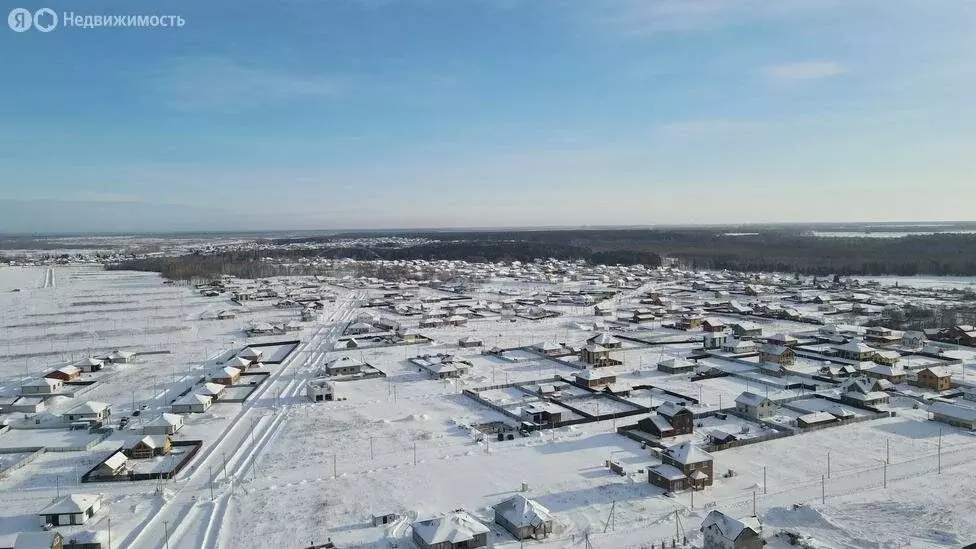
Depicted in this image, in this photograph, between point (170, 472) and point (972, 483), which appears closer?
point (972, 483)

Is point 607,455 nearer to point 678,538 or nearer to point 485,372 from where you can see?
point 678,538

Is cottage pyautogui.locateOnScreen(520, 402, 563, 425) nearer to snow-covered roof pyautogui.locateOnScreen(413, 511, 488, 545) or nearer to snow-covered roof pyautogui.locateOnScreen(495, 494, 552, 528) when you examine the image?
snow-covered roof pyautogui.locateOnScreen(495, 494, 552, 528)

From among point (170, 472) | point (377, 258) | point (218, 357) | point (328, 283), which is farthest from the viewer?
point (377, 258)

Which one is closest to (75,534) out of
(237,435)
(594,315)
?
(237,435)

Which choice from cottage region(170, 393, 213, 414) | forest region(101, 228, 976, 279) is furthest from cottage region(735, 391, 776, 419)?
forest region(101, 228, 976, 279)

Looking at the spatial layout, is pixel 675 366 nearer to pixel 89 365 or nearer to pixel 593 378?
pixel 593 378

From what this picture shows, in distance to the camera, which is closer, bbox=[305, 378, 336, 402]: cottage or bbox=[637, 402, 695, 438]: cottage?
bbox=[637, 402, 695, 438]: cottage
